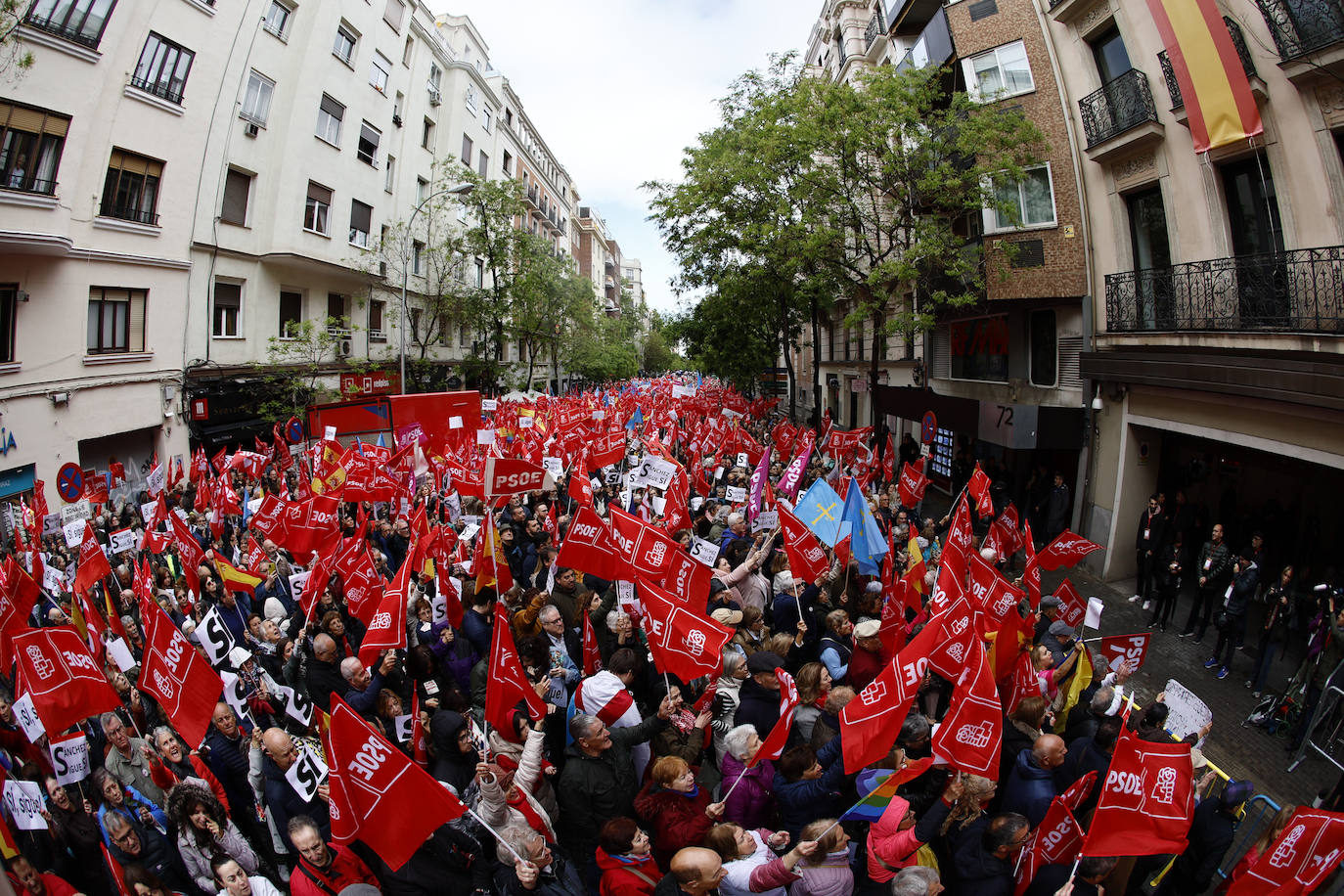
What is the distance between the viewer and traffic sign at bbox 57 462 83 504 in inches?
463

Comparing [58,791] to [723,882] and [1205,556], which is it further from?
[1205,556]

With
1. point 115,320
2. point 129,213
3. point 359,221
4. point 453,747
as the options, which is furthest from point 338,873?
point 359,221

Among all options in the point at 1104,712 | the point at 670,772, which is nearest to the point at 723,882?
the point at 670,772

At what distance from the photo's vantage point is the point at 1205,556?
971 centimetres

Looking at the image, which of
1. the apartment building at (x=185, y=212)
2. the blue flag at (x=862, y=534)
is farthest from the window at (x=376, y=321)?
the blue flag at (x=862, y=534)

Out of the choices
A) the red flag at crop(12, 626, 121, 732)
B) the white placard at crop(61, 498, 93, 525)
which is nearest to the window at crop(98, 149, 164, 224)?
the white placard at crop(61, 498, 93, 525)

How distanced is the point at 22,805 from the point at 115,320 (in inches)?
733

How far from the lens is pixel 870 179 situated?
54.1 feet

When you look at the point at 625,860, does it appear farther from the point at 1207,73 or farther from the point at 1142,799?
the point at 1207,73

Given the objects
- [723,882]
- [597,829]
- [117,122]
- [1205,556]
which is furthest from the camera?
[117,122]

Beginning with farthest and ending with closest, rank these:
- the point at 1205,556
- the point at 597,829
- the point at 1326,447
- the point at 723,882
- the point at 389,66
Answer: the point at 389,66
the point at 1205,556
the point at 1326,447
the point at 597,829
the point at 723,882

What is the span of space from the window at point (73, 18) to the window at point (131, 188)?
258 centimetres

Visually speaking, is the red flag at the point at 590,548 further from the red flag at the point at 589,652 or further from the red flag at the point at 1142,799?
the red flag at the point at 1142,799

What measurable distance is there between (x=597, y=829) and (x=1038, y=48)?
17725 millimetres
